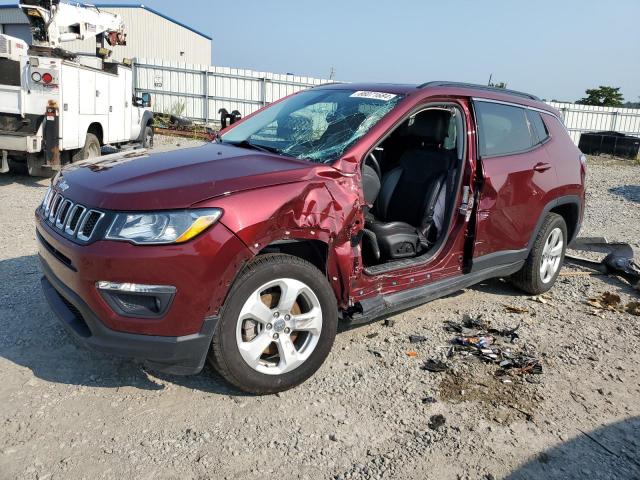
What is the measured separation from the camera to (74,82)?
8.66 metres

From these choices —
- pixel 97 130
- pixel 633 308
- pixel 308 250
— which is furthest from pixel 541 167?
pixel 97 130

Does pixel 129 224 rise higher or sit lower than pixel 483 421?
higher

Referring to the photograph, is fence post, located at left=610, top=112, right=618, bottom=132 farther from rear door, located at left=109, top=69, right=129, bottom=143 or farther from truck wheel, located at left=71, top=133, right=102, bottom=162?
truck wheel, located at left=71, top=133, right=102, bottom=162

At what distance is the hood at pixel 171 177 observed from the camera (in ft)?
8.82

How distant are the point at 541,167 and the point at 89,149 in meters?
7.88

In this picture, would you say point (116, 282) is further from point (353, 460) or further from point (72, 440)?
point (353, 460)

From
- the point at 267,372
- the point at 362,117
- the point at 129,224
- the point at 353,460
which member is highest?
the point at 362,117

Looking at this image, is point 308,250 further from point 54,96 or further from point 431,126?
point 54,96

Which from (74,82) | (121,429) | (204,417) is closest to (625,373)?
(204,417)

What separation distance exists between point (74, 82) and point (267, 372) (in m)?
7.51

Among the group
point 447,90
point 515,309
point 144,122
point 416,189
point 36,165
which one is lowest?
point 515,309

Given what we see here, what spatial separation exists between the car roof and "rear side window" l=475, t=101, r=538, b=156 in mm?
80

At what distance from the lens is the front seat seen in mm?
4021

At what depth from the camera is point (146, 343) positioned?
267 cm
